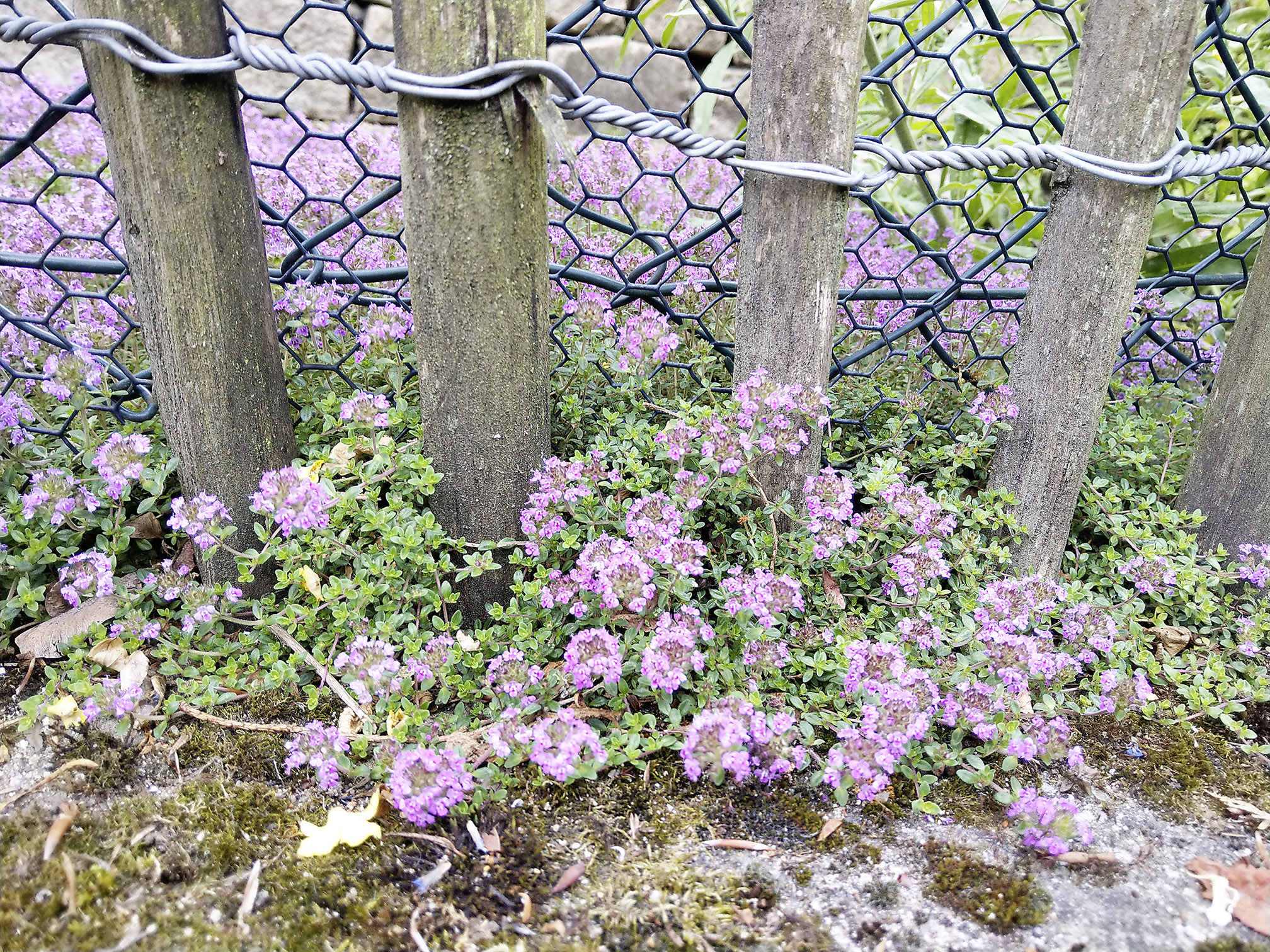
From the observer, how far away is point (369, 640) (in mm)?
1861

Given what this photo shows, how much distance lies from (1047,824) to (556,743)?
92 cm

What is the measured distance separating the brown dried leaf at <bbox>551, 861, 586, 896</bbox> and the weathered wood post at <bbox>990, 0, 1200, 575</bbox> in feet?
4.64

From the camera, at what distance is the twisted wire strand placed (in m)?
1.66

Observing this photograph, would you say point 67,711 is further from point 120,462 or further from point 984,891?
point 984,891

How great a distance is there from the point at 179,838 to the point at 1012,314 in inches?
103

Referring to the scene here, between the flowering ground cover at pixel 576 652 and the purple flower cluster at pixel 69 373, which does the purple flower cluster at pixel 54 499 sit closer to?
the flowering ground cover at pixel 576 652

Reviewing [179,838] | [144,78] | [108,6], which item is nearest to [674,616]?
Answer: [179,838]

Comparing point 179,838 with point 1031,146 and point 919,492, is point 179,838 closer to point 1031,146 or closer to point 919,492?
point 919,492

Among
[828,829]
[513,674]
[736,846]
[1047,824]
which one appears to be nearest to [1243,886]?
[1047,824]

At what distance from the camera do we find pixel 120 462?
6.59ft

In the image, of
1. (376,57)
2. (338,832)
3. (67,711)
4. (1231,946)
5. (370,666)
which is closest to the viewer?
(1231,946)

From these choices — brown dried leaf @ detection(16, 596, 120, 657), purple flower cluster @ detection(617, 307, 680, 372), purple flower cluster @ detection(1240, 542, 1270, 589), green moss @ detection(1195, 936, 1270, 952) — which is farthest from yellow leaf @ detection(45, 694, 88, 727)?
purple flower cluster @ detection(1240, 542, 1270, 589)

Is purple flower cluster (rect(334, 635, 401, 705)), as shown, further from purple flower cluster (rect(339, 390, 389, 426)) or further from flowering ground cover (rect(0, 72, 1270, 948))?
purple flower cluster (rect(339, 390, 389, 426))

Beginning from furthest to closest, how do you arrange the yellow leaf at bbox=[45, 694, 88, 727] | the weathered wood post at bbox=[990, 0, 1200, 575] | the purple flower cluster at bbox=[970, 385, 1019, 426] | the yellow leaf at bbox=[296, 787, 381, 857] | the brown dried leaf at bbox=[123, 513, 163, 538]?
the purple flower cluster at bbox=[970, 385, 1019, 426], the brown dried leaf at bbox=[123, 513, 163, 538], the weathered wood post at bbox=[990, 0, 1200, 575], the yellow leaf at bbox=[45, 694, 88, 727], the yellow leaf at bbox=[296, 787, 381, 857]
